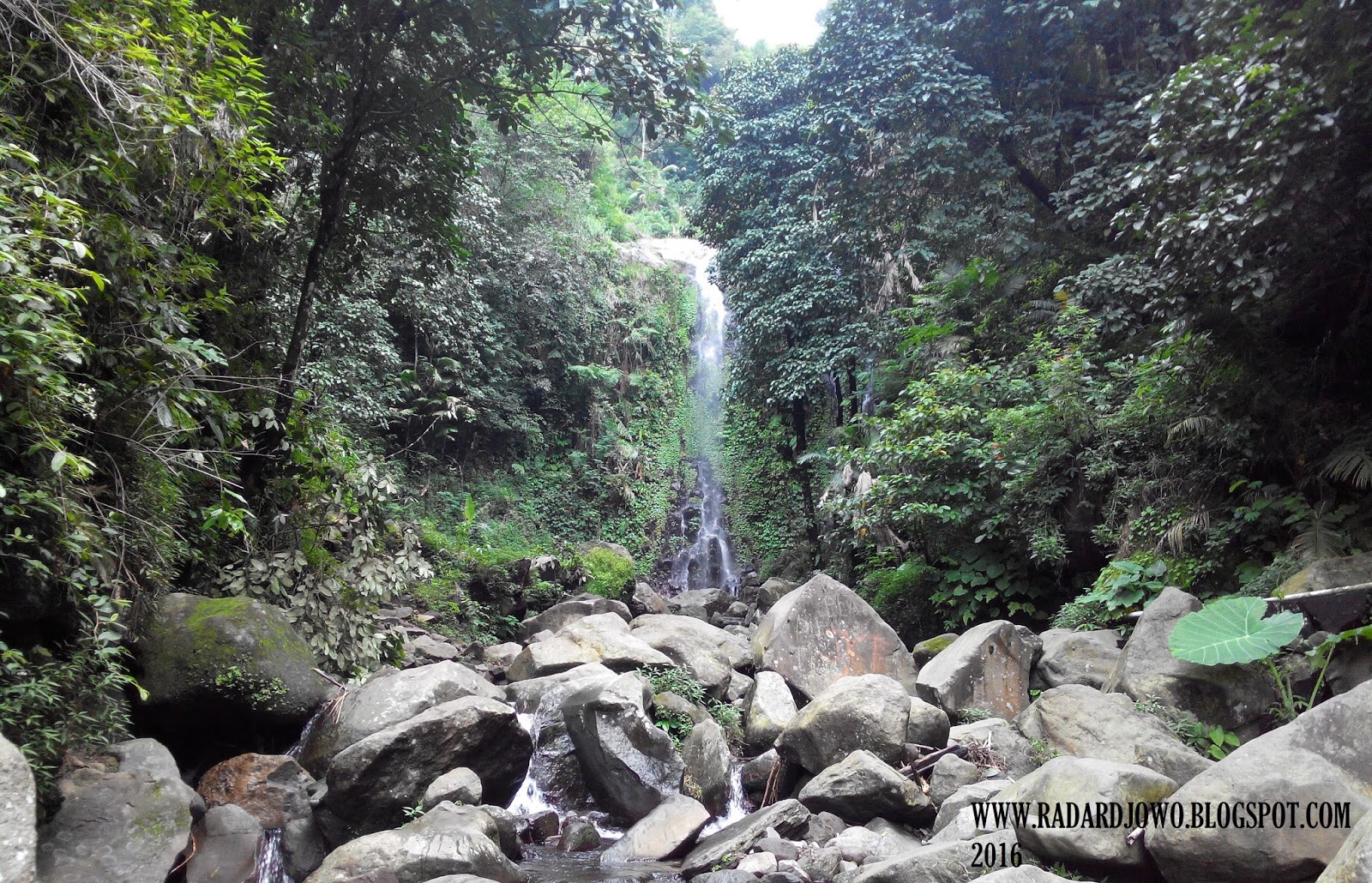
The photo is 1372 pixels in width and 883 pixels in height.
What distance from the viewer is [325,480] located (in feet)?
25.4

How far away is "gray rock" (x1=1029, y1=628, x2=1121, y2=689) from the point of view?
661cm

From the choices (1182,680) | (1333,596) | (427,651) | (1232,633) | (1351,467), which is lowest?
(427,651)

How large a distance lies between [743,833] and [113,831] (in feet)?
12.3

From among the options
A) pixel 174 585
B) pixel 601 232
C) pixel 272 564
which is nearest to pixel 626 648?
pixel 272 564

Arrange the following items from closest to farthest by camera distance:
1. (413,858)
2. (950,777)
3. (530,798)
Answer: (413,858) < (950,777) < (530,798)

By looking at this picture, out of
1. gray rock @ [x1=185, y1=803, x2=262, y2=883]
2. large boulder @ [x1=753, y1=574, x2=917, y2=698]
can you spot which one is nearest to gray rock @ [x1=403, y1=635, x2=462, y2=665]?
gray rock @ [x1=185, y1=803, x2=262, y2=883]

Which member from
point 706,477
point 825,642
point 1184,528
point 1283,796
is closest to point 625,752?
point 825,642

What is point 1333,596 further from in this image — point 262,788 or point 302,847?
point 262,788

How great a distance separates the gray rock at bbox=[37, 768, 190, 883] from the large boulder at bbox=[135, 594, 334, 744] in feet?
3.70

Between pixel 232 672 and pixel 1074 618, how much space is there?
24.9 ft

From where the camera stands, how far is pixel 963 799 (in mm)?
5188

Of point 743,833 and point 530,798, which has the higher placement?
point 743,833

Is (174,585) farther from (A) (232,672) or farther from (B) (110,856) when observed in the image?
(B) (110,856)

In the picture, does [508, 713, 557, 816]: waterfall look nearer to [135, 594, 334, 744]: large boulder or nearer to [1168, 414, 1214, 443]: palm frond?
[135, 594, 334, 744]: large boulder
